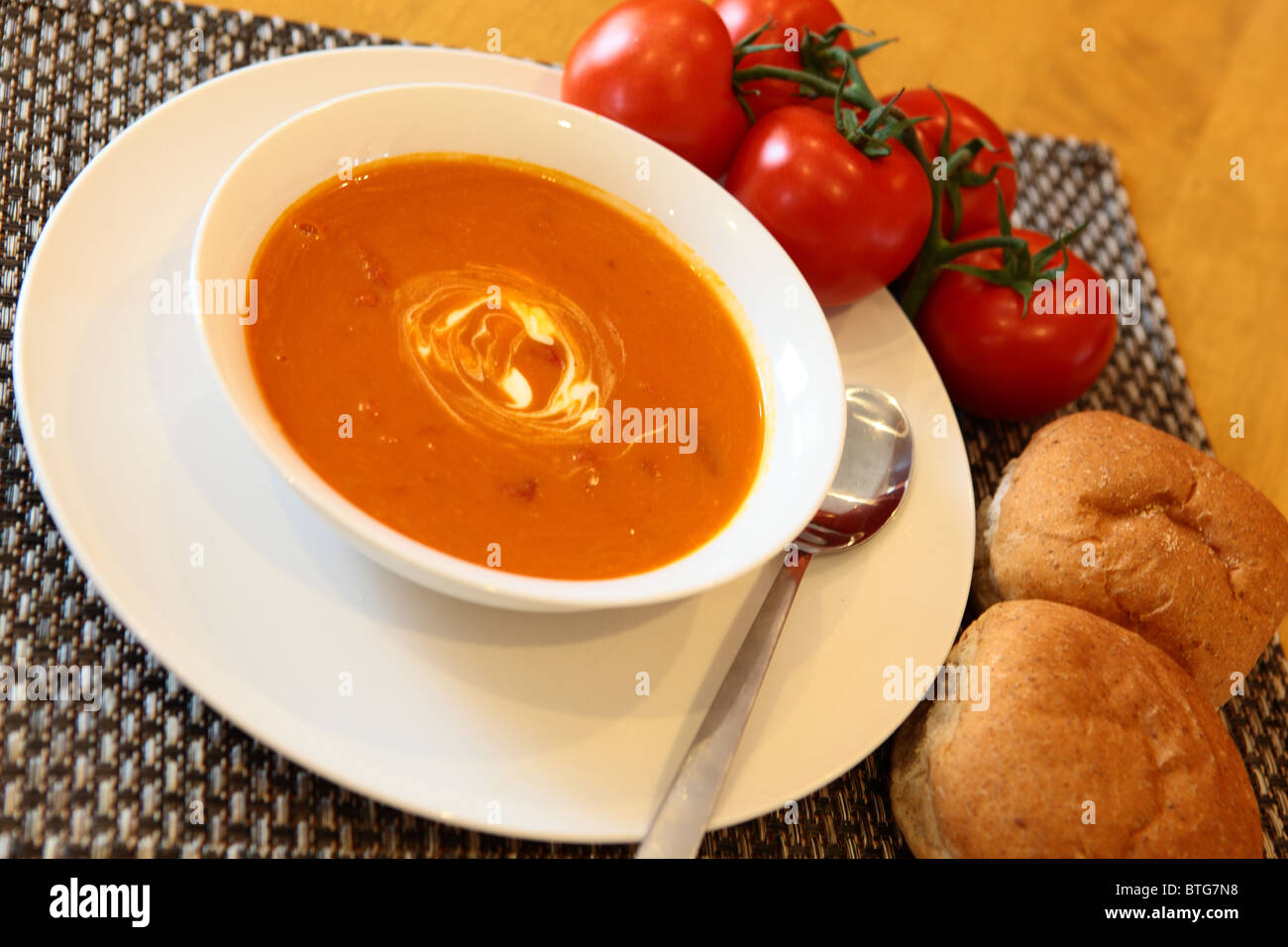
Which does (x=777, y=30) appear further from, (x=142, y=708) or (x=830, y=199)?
(x=142, y=708)

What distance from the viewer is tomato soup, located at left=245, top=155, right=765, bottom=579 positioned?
5.22 feet

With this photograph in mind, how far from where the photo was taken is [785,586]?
1785 mm

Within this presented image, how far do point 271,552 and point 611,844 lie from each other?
0.64 m

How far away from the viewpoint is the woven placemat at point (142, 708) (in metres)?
1.42

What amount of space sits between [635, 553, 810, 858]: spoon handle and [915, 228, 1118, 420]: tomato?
0.78m

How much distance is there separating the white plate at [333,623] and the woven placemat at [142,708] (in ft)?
0.47

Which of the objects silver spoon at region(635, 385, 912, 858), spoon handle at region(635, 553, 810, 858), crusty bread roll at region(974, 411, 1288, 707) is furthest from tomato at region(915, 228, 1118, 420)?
spoon handle at region(635, 553, 810, 858)

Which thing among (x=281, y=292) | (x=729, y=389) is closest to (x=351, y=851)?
(x=281, y=292)

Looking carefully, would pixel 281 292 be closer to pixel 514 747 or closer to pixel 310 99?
pixel 310 99

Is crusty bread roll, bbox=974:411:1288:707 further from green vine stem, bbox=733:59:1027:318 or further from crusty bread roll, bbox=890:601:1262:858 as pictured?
green vine stem, bbox=733:59:1027:318

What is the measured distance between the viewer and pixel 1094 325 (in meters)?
2.29

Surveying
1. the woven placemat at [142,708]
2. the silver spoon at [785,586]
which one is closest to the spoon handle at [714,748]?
the silver spoon at [785,586]

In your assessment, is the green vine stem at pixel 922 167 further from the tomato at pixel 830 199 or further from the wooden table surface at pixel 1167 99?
the wooden table surface at pixel 1167 99

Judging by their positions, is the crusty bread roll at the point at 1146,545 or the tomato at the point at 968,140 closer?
the crusty bread roll at the point at 1146,545
